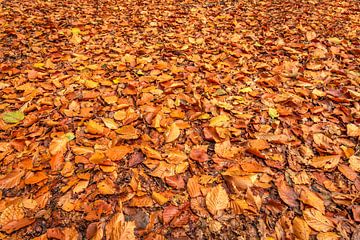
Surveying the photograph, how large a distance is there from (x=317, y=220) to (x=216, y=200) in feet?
1.88

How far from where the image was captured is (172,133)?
199 cm

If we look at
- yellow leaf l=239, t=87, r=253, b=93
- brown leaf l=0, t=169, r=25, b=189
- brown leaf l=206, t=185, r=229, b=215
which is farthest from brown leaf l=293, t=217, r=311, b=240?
brown leaf l=0, t=169, r=25, b=189

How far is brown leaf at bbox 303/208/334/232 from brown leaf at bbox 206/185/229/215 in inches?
18.1

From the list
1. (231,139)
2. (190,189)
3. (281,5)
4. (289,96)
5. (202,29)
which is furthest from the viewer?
(281,5)

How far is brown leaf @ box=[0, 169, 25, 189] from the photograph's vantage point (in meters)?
1.68

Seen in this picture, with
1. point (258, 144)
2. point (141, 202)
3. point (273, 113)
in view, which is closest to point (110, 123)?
point (141, 202)

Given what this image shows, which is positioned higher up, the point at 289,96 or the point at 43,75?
the point at 289,96

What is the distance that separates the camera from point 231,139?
193cm

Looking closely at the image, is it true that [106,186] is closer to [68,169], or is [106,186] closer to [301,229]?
[68,169]

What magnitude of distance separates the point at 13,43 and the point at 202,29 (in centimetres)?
241

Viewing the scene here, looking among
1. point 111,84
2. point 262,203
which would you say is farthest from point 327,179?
point 111,84

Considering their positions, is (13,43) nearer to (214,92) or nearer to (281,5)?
(214,92)

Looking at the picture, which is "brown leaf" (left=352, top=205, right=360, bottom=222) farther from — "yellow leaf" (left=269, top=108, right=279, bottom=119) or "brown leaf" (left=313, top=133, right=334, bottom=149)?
"yellow leaf" (left=269, top=108, right=279, bottom=119)

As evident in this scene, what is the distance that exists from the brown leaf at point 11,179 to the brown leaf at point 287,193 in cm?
168
